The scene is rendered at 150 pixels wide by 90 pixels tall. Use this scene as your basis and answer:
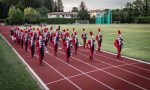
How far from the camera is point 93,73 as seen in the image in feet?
48.8

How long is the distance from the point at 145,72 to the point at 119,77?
5.77 feet

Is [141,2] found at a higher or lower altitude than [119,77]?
higher

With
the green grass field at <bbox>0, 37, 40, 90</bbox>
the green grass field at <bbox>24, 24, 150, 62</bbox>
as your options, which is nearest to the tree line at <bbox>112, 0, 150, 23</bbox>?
the green grass field at <bbox>24, 24, 150, 62</bbox>

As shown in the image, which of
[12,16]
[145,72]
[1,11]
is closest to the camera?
[145,72]

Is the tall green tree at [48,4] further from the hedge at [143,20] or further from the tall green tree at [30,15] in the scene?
the hedge at [143,20]

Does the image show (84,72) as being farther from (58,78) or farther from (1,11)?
(1,11)

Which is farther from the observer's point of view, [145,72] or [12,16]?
[12,16]

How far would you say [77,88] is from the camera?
12062 millimetres

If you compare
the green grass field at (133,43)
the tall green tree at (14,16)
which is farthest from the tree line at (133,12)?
the green grass field at (133,43)

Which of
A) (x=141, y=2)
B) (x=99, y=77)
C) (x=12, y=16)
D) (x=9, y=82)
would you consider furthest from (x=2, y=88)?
(x=141, y=2)

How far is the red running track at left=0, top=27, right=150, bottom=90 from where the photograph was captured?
1245cm

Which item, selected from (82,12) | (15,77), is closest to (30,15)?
(82,12)

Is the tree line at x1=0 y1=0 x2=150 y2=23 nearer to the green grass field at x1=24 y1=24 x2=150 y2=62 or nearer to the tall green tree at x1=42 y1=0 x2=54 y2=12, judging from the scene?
the tall green tree at x1=42 y1=0 x2=54 y2=12

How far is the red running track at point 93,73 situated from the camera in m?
12.4
